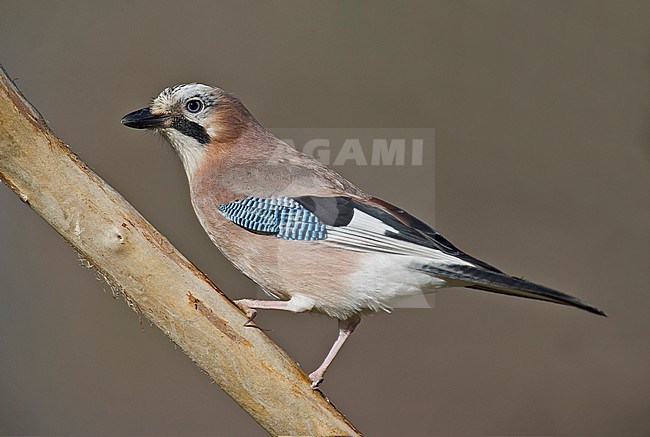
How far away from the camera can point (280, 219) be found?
2.08 meters

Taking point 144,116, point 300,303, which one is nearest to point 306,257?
point 300,303

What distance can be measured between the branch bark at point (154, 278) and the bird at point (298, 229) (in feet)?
0.32

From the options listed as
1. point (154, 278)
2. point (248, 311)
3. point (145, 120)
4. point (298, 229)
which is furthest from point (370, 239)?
point (145, 120)

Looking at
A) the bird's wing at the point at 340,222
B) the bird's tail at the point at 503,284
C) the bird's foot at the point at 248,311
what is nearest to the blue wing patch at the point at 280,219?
the bird's wing at the point at 340,222

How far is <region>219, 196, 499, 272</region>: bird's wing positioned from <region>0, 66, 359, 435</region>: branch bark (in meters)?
0.27

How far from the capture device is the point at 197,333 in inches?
73.7

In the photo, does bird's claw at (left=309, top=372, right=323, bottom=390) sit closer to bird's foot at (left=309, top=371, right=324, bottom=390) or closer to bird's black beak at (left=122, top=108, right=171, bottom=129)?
bird's foot at (left=309, top=371, right=324, bottom=390)

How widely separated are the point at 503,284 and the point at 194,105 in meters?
1.01

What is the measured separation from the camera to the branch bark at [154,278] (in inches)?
72.4

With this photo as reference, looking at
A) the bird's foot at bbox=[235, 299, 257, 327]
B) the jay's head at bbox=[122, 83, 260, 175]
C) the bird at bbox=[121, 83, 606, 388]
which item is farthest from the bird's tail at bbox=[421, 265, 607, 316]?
the jay's head at bbox=[122, 83, 260, 175]

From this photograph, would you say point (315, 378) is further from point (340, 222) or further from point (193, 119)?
point (193, 119)

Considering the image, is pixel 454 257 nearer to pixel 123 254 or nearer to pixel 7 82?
pixel 123 254

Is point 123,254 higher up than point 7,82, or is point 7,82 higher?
point 7,82

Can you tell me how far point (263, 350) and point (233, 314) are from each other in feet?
0.37
